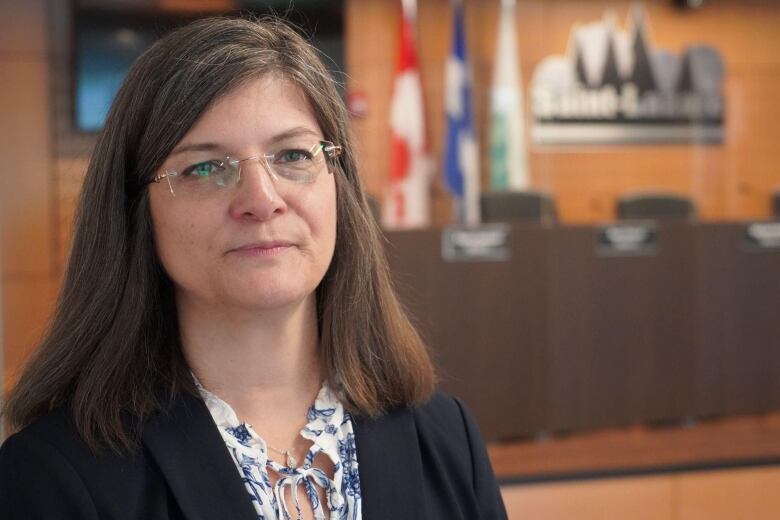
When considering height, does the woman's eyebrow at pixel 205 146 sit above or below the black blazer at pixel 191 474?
above

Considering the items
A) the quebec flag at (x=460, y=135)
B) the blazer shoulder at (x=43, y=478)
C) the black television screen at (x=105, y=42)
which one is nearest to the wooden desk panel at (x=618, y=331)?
the quebec flag at (x=460, y=135)

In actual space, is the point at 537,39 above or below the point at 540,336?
above

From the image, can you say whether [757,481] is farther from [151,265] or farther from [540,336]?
[151,265]

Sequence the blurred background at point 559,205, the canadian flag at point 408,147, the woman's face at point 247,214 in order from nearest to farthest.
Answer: the woman's face at point 247,214 → the blurred background at point 559,205 → the canadian flag at point 408,147

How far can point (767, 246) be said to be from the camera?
16.9 ft

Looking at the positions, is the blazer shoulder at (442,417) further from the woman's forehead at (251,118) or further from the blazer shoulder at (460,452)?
the woman's forehead at (251,118)

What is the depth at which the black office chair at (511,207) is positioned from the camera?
5.68 meters

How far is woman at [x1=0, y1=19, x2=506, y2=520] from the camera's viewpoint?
1.19 metres

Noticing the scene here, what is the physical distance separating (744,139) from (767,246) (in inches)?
99.2

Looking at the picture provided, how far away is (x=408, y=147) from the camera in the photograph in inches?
254

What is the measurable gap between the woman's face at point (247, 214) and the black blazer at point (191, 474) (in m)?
0.16

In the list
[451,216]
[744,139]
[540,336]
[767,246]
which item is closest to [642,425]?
[540,336]

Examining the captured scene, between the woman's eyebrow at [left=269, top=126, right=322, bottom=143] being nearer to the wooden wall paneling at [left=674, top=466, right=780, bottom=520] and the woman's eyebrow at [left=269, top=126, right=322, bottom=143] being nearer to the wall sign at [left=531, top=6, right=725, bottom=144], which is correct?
the wooden wall paneling at [left=674, top=466, right=780, bottom=520]

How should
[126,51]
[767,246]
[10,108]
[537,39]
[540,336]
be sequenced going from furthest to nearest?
[537,39] < [126,51] < [10,108] < [767,246] < [540,336]
